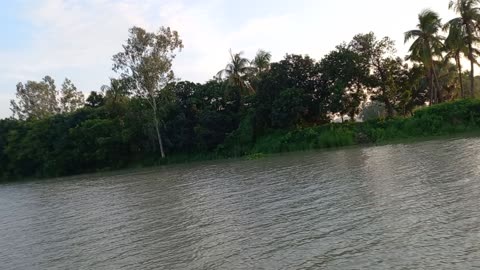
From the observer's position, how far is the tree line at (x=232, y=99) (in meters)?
47.8

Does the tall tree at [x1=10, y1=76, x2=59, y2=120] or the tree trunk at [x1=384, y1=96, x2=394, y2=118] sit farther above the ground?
the tall tree at [x1=10, y1=76, x2=59, y2=120]

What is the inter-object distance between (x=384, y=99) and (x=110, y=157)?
34.2 metres

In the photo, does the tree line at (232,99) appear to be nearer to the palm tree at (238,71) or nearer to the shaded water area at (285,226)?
the palm tree at (238,71)

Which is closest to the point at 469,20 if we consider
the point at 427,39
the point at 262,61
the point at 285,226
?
the point at 427,39

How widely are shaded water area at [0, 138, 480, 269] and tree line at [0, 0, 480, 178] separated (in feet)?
86.9

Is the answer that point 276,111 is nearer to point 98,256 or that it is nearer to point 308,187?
point 308,187

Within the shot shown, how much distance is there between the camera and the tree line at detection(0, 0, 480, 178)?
157 ft

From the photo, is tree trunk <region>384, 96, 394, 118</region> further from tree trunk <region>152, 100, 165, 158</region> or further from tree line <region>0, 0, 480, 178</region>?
tree trunk <region>152, 100, 165, 158</region>

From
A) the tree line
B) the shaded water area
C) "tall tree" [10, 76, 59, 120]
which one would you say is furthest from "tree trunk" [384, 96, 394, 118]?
"tall tree" [10, 76, 59, 120]

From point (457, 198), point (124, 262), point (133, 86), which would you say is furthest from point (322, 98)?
point (124, 262)

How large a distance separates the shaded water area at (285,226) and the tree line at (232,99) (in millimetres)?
26492

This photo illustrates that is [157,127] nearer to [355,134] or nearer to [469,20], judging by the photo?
[355,134]

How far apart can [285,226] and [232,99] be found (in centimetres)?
4529

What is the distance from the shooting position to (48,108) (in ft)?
286
